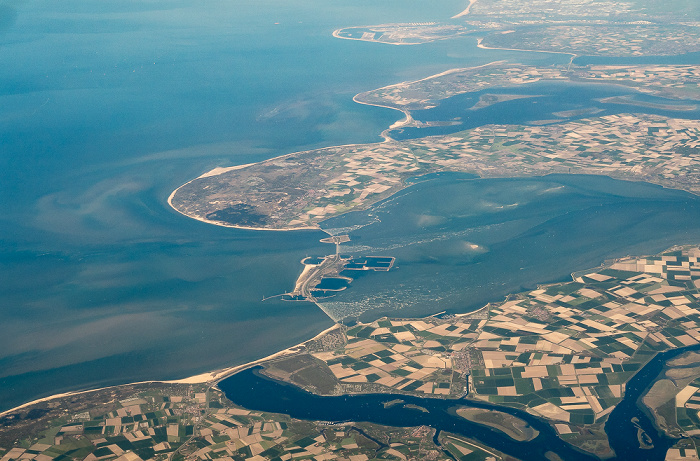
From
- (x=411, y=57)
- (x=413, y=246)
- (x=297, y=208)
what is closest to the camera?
(x=413, y=246)

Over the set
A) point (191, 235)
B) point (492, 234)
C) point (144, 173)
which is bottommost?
point (492, 234)

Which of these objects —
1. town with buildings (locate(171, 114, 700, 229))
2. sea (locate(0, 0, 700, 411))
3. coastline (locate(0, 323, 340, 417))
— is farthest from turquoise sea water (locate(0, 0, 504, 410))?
town with buildings (locate(171, 114, 700, 229))

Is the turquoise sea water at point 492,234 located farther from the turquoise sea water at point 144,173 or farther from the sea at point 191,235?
the turquoise sea water at point 144,173

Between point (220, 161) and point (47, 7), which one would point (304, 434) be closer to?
point (220, 161)

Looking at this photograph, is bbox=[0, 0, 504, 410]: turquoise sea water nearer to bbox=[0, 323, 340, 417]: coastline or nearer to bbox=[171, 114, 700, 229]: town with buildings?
bbox=[0, 323, 340, 417]: coastline

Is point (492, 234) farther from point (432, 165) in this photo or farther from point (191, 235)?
point (191, 235)

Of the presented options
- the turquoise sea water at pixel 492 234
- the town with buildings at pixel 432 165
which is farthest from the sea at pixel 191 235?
the town with buildings at pixel 432 165

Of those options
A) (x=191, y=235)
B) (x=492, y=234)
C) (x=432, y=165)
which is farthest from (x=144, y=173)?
(x=492, y=234)

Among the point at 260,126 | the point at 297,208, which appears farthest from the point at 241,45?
the point at 297,208
